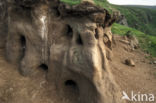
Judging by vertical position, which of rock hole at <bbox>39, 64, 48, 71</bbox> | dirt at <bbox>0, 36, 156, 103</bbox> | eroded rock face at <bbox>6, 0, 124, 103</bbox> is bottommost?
dirt at <bbox>0, 36, 156, 103</bbox>

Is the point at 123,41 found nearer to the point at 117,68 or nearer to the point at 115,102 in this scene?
the point at 117,68

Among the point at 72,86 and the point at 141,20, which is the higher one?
the point at 141,20

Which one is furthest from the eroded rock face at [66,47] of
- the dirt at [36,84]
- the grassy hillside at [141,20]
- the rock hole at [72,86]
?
the grassy hillside at [141,20]

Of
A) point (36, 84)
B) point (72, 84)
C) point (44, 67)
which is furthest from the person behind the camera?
point (44, 67)

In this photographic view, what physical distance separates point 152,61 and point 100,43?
8.19m

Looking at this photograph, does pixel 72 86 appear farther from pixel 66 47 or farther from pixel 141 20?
pixel 141 20

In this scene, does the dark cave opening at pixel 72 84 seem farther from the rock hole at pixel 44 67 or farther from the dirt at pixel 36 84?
the rock hole at pixel 44 67

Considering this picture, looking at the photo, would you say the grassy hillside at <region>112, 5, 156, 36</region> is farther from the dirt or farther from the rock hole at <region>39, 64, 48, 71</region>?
the rock hole at <region>39, 64, 48, 71</region>

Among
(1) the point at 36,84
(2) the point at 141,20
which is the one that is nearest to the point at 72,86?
(1) the point at 36,84

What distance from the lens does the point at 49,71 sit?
7.33 metres

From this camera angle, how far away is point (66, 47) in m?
7.07

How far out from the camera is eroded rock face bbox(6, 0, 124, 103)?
Answer: 241 inches

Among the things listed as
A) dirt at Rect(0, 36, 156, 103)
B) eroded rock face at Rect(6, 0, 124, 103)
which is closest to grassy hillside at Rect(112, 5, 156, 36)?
dirt at Rect(0, 36, 156, 103)

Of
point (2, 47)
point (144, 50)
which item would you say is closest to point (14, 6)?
point (2, 47)
